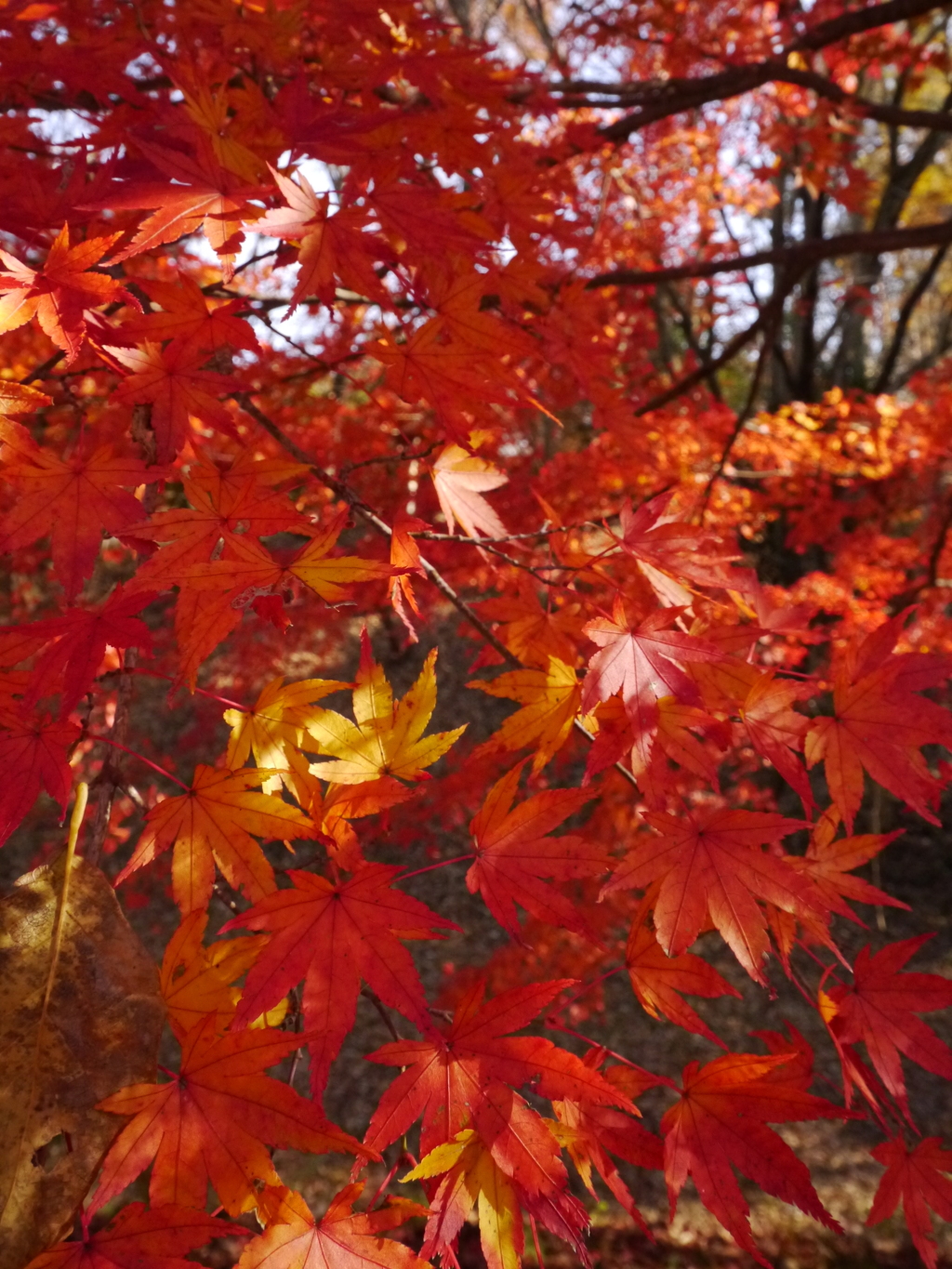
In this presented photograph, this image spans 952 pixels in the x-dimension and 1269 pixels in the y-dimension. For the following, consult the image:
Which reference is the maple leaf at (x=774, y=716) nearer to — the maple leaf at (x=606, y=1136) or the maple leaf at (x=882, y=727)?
the maple leaf at (x=882, y=727)

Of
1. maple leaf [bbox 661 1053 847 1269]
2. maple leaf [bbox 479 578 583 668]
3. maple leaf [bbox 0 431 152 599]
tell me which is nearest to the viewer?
maple leaf [bbox 661 1053 847 1269]

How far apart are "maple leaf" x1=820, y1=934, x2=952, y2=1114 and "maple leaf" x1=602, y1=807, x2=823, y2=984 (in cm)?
Answer: 29

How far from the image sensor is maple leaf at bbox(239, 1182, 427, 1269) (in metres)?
0.99

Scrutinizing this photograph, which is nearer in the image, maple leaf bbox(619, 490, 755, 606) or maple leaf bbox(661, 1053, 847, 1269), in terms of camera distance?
maple leaf bbox(661, 1053, 847, 1269)

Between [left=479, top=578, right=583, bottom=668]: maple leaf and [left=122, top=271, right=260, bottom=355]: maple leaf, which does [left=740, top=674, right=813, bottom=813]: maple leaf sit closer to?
[left=479, top=578, right=583, bottom=668]: maple leaf

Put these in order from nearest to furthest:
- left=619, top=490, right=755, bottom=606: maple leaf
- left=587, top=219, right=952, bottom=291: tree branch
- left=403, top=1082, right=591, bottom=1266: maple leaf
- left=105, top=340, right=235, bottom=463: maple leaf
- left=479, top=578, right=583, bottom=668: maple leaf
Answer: left=403, top=1082, right=591, bottom=1266: maple leaf → left=105, top=340, right=235, bottom=463: maple leaf → left=619, top=490, right=755, bottom=606: maple leaf → left=479, top=578, right=583, bottom=668: maple leaf → left=587, top=219, right=952, bottom=291: tree branch

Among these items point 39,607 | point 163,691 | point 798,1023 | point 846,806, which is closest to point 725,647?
point 846,806

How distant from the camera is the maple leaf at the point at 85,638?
113 centimetres

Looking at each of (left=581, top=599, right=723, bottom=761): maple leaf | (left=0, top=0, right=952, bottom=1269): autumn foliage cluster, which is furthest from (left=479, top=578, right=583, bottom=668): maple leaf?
(left=581, top=599, right=723, bottom=761): maple leaf

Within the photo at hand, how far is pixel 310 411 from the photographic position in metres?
4.62

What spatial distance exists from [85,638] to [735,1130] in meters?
1.15

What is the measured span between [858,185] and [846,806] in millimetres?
6341

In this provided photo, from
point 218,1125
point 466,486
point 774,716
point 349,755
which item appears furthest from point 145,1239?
point 466,486

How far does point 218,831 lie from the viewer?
44.8 inches
